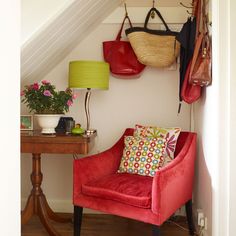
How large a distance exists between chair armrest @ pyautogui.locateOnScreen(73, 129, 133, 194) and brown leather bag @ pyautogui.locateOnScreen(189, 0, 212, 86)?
0.86m

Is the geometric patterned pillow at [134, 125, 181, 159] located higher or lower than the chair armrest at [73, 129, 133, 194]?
higher

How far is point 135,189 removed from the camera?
6.52 feet

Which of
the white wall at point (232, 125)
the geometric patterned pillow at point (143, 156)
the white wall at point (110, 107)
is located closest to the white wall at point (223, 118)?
the white wall at point (232, 125)

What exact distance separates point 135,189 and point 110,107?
42.8 inches

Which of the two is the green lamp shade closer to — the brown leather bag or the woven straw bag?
the woven straw bag

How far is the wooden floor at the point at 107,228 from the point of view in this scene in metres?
2.42

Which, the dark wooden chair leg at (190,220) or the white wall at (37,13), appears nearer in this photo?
the white wall at (37,13)

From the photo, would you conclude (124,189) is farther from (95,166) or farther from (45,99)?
(45,99)

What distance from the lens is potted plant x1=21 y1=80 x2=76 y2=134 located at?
2.27 metres

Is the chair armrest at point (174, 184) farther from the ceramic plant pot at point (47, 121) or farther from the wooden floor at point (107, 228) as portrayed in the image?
the ceramic plant pot at point (47, 121)

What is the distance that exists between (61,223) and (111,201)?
2.68 feet
